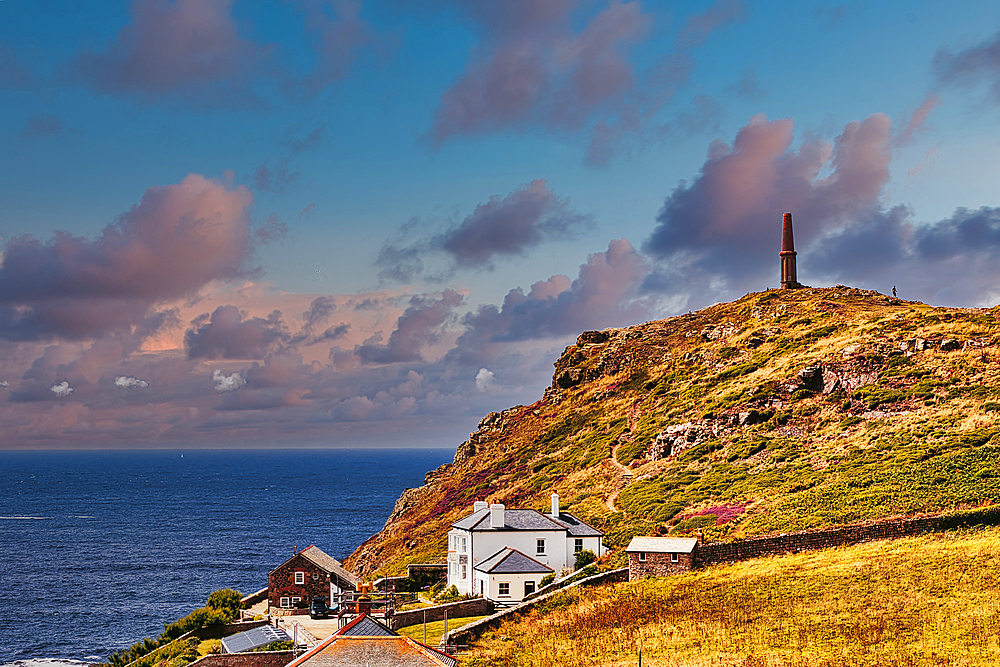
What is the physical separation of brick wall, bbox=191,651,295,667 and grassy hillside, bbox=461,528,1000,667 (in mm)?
9866

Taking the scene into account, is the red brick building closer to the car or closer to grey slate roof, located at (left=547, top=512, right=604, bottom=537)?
the car

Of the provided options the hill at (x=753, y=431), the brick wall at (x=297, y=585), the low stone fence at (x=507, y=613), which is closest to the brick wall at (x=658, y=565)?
the low stone fence at (x=507, y=613)

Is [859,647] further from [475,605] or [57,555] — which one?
[57,555]

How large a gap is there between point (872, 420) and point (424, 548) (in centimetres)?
4288

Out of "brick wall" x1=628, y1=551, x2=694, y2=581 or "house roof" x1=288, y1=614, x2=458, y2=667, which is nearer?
"house roof" x1=288, y1=614, x2=458, y2=667

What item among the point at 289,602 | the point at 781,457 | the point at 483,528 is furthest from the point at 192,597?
the point at 781,457

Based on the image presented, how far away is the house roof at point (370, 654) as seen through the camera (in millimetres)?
25516

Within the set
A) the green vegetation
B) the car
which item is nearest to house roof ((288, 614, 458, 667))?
the green vegetation

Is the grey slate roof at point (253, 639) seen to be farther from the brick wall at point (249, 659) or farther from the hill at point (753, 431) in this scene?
the hill at point (753, 431)

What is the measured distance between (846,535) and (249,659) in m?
31.4

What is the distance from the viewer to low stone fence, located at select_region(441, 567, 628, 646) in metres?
40.2

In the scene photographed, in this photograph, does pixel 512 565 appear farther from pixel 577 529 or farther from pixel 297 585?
pixel 297 585

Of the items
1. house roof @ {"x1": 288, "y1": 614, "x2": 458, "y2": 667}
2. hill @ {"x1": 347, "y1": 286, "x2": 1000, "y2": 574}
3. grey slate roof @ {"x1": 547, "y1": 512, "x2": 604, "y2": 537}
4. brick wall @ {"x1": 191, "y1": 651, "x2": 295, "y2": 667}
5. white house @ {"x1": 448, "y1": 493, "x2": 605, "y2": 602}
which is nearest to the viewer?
house roof @ {"x1": 288, "y1": 614, "x2": 458, "y2": 667}

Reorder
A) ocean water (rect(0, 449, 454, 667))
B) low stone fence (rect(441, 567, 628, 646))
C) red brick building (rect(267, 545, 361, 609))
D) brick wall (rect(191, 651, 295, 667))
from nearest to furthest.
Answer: low stone fence (rect(441, 567, 628, 646)), brick wall (rect(191, 651, 295, 667)), red brick building (rect(267, 545, 361, 609)), ocean water (rect(0, 449, 454, 667))
